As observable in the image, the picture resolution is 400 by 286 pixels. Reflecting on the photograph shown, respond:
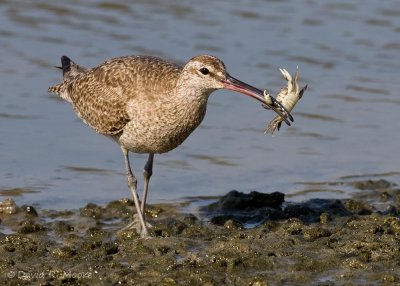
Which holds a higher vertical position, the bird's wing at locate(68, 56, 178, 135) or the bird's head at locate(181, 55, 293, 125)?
the bird's head at locate(181, 55, 293, 125)

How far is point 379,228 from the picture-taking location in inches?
408

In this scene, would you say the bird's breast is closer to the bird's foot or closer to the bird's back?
the bird's back

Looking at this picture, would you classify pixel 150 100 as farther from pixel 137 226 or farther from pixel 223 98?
pixel 223 98

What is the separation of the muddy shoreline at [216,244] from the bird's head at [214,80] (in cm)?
123

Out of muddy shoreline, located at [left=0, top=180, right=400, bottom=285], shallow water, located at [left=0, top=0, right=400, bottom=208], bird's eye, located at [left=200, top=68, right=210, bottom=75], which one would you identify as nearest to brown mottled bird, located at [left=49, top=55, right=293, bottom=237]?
bird's eye, located at [left=200, top=68, right=210, bottom=75]

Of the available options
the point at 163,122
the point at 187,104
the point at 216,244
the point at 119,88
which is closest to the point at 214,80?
the point at 187,104

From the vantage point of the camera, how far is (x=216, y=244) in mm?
9680

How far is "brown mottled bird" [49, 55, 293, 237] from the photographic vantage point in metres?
10.3

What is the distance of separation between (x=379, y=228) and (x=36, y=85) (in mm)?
6591

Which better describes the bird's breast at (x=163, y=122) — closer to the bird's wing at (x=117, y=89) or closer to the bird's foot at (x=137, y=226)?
the bird's wing at (x=117, y=89)

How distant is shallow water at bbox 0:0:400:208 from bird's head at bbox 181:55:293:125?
211 centimetres

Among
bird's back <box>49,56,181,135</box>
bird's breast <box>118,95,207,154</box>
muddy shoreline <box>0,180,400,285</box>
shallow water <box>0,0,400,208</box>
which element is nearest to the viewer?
→ muddy shoreline <box>0,180,400,285</box>

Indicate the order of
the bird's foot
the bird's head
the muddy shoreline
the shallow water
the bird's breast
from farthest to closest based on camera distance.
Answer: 1. the shallow water
2. the bird's breast
3. the bird's foot
4. the bird's head
5. the muddy shoreline

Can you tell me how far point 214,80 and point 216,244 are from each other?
1.61 m
